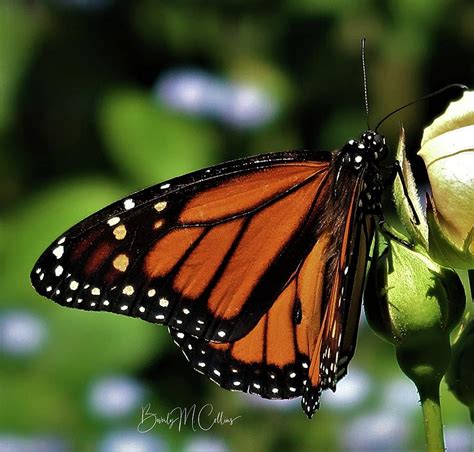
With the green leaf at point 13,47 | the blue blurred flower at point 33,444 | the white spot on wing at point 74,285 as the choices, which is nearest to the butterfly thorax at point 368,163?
the white spot on wing at point 74,285

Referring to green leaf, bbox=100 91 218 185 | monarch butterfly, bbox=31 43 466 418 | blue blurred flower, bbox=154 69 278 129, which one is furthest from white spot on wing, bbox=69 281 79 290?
blue blurred flower, bbox=154 69 278 129

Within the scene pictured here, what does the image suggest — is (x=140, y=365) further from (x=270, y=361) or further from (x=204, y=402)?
(x=270, y=361)

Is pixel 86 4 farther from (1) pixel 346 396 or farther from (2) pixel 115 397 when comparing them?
(1) pixel 346 396

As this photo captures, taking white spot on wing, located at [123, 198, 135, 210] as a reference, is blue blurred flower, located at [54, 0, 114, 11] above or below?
below

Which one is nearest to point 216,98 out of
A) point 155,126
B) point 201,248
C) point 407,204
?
point 155,126

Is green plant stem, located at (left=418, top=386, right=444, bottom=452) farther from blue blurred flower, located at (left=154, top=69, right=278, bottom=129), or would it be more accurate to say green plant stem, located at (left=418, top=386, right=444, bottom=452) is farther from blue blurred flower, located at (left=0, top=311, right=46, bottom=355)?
blue blurred flower, located at (left=154, top=69, right=278, bottom=129)

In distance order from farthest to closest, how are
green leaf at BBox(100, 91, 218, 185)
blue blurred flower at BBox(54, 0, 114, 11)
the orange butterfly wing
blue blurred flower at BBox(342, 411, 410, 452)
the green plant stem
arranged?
blue blurred flower at BBox(54, 0, 114, 11)
green leaf at BBox(100, 91, 218, 185)
blue blurred flower at BBox(342, 411, 410, 452)
the orange butterfly wing
the green plant stem
